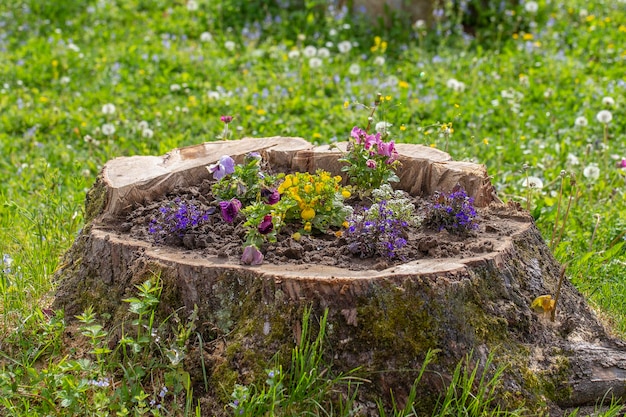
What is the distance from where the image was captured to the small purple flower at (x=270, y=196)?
11.9ft

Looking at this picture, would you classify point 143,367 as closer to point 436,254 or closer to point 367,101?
point 436,254

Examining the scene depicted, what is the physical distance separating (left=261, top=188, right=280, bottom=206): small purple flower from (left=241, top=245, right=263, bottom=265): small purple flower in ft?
1.41

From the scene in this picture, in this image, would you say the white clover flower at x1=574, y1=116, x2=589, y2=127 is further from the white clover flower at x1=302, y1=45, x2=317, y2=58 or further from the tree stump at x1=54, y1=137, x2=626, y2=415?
the tree stump at x1=54, y1=137, x2=626, y2=415

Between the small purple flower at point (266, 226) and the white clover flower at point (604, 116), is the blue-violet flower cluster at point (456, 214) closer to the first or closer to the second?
the small purple flower at point (266, 226)

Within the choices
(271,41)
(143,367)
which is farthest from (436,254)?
(271,41)

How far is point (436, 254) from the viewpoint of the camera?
3.34 metres

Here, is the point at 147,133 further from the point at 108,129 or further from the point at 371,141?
the point at 371,141

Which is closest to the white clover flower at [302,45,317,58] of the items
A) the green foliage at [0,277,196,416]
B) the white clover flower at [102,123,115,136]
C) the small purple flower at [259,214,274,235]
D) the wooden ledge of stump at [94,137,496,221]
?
the white clover flower at [102,123,115,136]

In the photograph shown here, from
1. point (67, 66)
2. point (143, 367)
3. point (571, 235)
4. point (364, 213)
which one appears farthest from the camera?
point (67, 66)

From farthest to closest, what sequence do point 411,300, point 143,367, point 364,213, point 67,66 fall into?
point 67,66 < point 364,213 < point 143,367 < point 411,300

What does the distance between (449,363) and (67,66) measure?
20.4 feet

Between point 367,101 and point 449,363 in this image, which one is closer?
point 449,363

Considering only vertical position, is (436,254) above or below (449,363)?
above

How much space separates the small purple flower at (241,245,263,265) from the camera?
3.24 m
